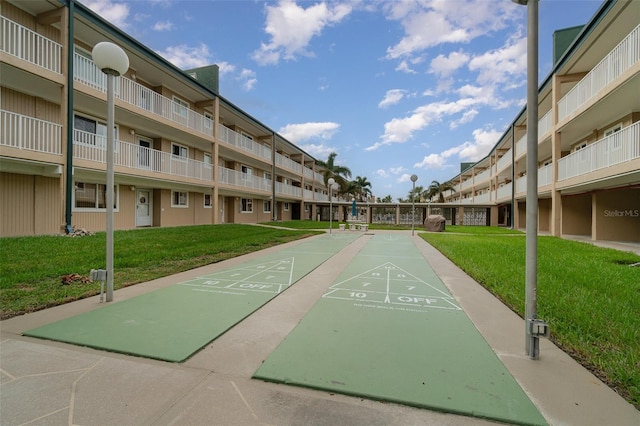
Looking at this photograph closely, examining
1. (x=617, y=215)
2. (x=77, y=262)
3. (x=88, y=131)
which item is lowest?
(x=77, y=262)

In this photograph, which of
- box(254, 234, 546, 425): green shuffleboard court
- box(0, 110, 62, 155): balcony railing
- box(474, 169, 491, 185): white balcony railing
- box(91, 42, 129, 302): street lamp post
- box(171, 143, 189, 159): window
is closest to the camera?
box(254, 234, 546, 425): green shuffleboard court

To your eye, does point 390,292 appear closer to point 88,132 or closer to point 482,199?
point 88,132

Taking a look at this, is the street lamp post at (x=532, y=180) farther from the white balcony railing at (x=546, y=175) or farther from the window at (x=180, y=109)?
the window at (x=180, y=109)

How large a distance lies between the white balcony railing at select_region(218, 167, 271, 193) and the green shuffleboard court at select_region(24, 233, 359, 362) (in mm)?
16725

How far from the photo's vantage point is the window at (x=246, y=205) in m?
28.6

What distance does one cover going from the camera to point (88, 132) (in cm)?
1345

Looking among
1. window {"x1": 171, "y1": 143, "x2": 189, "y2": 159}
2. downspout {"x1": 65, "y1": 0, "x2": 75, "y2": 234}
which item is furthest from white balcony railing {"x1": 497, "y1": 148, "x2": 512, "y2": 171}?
downspout {"x1": 65, "y1": 0, "x2": 75, "y2": 234}

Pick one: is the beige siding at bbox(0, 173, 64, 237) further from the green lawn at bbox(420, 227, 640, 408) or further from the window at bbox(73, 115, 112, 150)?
the green lawn at bbox(420, 227, 640, 408)

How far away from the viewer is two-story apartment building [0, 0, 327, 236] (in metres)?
10.8

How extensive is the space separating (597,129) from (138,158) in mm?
24598

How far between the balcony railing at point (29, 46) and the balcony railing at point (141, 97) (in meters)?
0.82

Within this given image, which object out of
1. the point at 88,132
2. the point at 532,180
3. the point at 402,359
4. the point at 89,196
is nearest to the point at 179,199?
the point at 89,196

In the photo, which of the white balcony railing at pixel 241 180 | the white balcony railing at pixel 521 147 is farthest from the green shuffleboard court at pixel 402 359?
the white balcony railing at pixel 521 147

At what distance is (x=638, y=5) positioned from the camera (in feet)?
34.5
